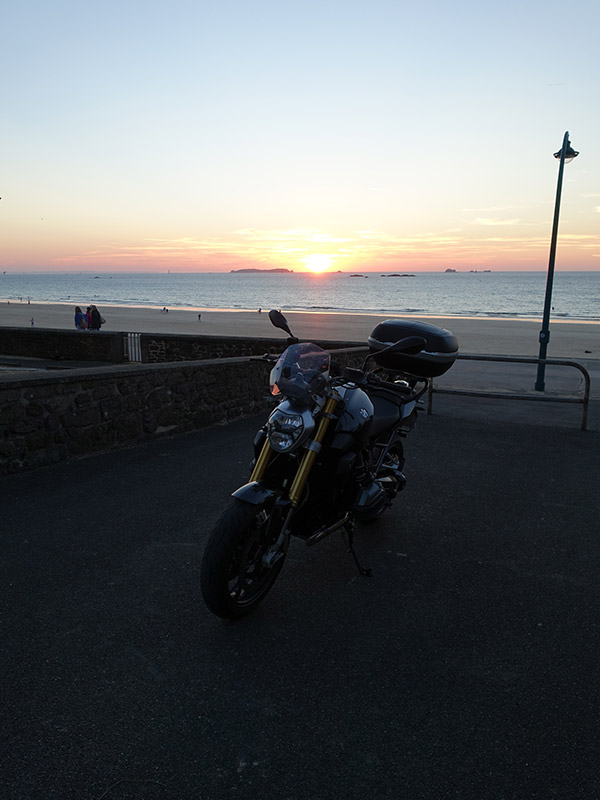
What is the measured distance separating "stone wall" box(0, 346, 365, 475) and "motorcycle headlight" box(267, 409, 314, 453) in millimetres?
1278

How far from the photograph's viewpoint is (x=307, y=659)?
116 inches

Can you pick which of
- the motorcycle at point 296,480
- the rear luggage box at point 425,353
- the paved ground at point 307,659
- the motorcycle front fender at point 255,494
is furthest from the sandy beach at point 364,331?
the motorcycle front fender at point 255,494

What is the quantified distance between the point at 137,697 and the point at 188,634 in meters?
0.52

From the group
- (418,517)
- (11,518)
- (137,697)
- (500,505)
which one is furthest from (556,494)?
(11,518)

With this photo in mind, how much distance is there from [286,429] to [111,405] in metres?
4.00

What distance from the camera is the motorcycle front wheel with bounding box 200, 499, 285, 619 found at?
301 centimetres

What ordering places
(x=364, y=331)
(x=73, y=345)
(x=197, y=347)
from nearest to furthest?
(x=197, y=347), (x=73, y=345), (x=364, y=331)

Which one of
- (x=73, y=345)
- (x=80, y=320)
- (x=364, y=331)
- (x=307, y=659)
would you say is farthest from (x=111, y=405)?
(x=364, y=331)

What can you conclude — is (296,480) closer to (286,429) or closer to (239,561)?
(286,429)

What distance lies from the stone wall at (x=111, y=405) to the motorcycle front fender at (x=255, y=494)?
135cm

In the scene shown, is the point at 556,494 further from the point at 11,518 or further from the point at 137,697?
the point at 11,518

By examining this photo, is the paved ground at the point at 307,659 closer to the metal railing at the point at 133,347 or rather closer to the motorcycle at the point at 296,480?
the motorcycle at the point at 296,480

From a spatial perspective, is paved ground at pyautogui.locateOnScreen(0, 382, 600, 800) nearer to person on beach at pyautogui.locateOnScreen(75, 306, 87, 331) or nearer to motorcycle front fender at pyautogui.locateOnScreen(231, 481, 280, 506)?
motorcycle front fender at pyautogui.locateOnScreen(231, 481, 280, 506)

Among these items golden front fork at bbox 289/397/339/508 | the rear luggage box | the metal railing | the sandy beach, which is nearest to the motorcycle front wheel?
golden front fork at bbox 289/397/339/508
